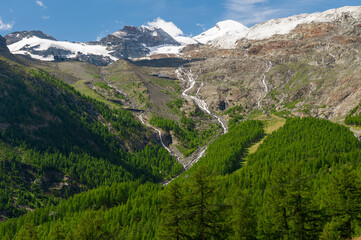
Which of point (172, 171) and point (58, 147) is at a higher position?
point (58, 147)

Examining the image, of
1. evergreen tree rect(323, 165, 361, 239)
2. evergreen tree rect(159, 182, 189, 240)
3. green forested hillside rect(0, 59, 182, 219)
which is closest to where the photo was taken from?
evergreen tree rect(159, 182, 189, 240)

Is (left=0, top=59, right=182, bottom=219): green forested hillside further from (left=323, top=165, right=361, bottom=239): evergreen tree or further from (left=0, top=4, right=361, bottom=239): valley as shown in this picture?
(left=323, top=165, right=361, bottom=239): evergreen tree

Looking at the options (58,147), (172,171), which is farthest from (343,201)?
(58,147)

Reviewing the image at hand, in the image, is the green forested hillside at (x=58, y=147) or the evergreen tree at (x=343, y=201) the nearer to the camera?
the evergreen tree at (x=343, y=201)

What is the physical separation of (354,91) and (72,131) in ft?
555

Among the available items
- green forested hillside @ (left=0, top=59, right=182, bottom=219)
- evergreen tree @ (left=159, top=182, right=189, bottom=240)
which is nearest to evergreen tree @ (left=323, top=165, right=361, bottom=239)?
evergreen tree @ (left=159, top=182, right=189, bottom=240)

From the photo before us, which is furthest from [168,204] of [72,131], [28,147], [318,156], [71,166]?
[72,131]

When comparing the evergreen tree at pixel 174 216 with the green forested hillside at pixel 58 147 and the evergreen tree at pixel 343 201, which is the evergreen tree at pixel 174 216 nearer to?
the evergreen tree at pixel 343 201

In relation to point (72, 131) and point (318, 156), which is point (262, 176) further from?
point (72, 131)

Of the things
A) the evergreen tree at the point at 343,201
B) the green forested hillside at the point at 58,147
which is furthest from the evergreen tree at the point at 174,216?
the green forested hillside at the point at 58,147

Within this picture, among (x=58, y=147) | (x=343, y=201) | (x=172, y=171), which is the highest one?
(x=343, y=201)

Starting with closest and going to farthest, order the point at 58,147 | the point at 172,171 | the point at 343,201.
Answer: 1. the point at 343,201
2. the point at 58,147
3. the point at 172,171

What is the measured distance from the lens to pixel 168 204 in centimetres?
3281

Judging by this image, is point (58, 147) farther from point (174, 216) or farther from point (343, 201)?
point (343, 201)
